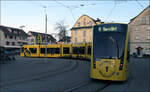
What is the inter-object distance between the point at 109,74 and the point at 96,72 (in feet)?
2.40

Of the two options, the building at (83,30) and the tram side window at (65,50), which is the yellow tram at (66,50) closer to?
the tram side window at (65,50)

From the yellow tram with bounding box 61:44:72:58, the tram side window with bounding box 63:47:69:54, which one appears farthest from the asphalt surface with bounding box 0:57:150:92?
the tram side window with bounding box 63:47:69:54

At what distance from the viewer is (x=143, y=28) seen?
165 feet

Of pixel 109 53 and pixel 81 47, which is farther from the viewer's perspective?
pixel 81 47

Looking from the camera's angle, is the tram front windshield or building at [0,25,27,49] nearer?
the tram front windshield

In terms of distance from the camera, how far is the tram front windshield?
29.0 feet

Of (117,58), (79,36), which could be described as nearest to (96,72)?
(117,58)

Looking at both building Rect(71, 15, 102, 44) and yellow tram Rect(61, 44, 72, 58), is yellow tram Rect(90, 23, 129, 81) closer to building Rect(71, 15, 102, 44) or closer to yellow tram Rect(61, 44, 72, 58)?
yellow tram Rect(61, 44, 72, 58)

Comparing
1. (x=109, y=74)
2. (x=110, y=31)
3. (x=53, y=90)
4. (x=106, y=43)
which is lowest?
(x=53, y=90)

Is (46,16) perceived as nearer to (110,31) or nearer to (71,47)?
(71,47)

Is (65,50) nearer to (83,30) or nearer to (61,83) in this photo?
(61,83)

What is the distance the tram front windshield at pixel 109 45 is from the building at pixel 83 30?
163ft

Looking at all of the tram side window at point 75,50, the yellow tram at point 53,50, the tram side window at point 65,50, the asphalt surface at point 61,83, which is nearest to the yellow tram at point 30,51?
the yellow tram at point 53,50

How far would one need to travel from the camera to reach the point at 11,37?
6144cm
